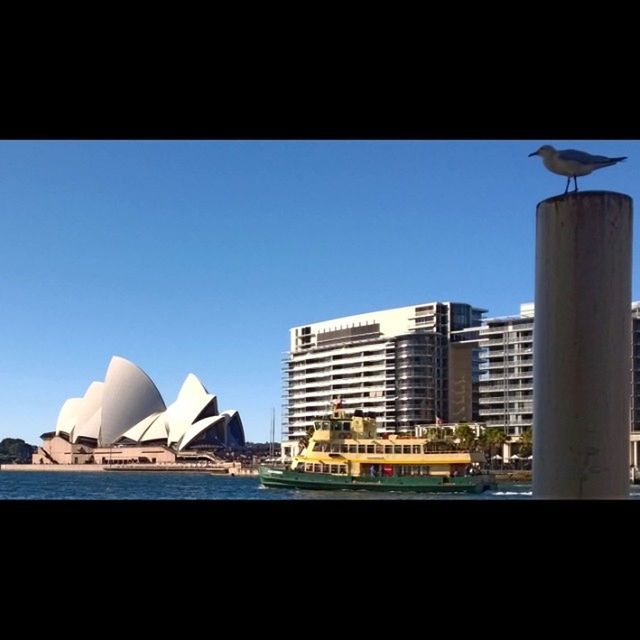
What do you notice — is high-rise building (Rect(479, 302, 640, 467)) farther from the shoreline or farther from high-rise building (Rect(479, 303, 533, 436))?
the shoreline

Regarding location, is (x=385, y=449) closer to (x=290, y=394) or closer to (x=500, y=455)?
(x=500, y=455)

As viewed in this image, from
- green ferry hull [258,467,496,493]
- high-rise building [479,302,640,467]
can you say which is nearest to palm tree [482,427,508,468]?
high-rise building [479,302,640,467]

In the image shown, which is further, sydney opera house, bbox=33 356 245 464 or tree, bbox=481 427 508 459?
sydney opera house, bbox=33 356 245 464

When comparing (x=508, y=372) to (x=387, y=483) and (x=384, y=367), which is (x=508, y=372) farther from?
(x=387, y=483)

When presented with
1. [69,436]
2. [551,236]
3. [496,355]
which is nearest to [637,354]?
[496,355]

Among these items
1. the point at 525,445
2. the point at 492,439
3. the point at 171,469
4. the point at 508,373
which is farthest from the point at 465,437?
the point at 171,469

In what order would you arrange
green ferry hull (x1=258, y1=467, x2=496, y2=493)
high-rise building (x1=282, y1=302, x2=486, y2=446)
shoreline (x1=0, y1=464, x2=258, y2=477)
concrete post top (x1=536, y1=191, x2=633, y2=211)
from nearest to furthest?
1. concrete post top (x1=536, y1=191, x2=633, y2=211)
2. green ferry hull (x1=258, y1=467, x2=496, y2=493)
3. shoreline (x1=0, y1=464, x2=258, y2=477)
4. high-rise building (x1=282, y1=302, x2=486, y2=446)
